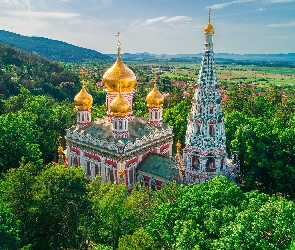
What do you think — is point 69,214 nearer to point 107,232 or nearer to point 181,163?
point 107,232

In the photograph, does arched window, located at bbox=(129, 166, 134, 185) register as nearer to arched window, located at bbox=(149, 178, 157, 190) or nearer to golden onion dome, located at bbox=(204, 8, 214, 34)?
arched window, located at bbox=(149, 178, 157, 190)

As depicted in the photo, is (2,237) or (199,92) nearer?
(2,237)

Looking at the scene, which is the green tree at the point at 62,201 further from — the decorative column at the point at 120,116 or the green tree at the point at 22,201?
the decorative column at the point at 120,116

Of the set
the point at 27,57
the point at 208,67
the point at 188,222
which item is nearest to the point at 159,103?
the point at 208,67

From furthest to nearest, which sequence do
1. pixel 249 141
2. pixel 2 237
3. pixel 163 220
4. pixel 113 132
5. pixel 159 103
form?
pixel 159 103
pixel 113 132
pixel 249 141
pixel 163 220
pixel 2 237

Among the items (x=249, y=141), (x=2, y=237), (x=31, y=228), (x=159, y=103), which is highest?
(x=159, y=103)

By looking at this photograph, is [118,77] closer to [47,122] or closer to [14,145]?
[14,145]

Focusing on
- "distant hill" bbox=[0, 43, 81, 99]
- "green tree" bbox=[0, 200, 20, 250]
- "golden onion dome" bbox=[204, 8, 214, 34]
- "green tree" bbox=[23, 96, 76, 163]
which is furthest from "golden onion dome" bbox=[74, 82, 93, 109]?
"distant hill" bbox=[0, 43, 81, 99]
